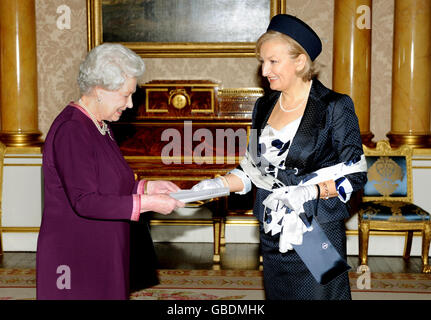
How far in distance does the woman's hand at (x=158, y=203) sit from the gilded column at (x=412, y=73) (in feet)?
12.6

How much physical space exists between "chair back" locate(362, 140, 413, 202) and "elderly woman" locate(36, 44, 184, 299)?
3.60 meters

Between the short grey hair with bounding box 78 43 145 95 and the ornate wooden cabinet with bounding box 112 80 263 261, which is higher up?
the short grey hair with bounding box 78 43 145 95

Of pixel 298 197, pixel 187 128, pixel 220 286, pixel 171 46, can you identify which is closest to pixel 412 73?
A: pixel 187 128

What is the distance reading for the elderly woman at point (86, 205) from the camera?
2.08 meters

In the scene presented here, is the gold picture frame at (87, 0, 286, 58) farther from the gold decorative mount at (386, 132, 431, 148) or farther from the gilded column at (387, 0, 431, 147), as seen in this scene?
the gold decorative mount at (386, 132, 431, 148)

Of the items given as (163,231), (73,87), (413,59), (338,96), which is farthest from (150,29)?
(338,96)

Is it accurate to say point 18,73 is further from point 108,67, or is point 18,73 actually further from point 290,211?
point 290,211

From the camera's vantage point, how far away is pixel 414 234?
557cm

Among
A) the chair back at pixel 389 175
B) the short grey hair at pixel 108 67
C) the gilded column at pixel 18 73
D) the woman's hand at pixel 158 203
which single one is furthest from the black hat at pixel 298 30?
the gilded column at pixel 18 73

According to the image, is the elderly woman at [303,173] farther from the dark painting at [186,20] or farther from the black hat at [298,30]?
the dark painting at [186,20]

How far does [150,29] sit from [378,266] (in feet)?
10.6

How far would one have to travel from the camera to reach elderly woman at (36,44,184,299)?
2.08m

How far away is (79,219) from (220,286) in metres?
2.71

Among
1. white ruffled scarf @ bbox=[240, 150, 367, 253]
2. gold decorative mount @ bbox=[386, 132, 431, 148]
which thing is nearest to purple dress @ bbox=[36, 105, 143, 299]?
white ruffled scarf @ bbox=[240, 150, 367, 253]
